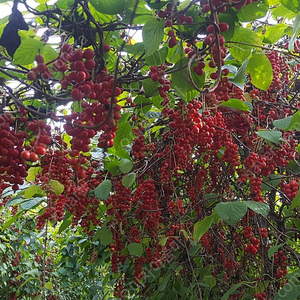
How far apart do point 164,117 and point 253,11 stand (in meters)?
0.73

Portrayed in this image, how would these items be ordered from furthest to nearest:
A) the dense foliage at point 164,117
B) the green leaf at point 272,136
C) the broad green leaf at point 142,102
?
the broad green leaf at point 142,102 < the green leaf at point 272,136 < the dense foliage at point 164,117

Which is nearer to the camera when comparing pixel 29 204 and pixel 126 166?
pixel 126 166

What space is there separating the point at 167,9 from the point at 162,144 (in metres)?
0.99

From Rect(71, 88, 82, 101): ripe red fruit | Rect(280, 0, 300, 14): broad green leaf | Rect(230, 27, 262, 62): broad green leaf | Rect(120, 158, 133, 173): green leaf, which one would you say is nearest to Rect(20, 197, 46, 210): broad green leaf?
Rect(120, 158, 133, 173): green leaf

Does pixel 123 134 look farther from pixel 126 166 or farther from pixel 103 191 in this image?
pixel 103 191

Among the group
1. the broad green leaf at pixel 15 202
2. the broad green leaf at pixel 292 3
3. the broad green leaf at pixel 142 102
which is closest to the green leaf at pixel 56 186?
the broad green leaf at pixel 142 102

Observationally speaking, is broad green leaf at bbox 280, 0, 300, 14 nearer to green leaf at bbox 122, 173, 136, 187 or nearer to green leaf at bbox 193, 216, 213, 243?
green leaf at bbox 193, 216, 213, 243

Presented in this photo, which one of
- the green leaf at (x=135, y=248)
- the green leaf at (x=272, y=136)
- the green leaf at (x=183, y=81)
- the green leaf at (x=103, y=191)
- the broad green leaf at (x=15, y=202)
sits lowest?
the green leaf at (x=135, y=248)

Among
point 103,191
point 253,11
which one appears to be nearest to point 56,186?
point 103,191

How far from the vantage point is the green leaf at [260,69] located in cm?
122

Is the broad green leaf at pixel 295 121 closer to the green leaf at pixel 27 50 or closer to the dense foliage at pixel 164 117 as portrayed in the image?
the dense foliage at pixel 164 117

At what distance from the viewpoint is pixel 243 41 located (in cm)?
120

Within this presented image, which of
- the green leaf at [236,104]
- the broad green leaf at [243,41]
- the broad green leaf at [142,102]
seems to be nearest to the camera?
the broad green leaf at [243,41]

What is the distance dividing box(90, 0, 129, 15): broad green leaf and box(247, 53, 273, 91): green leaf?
53 cm
